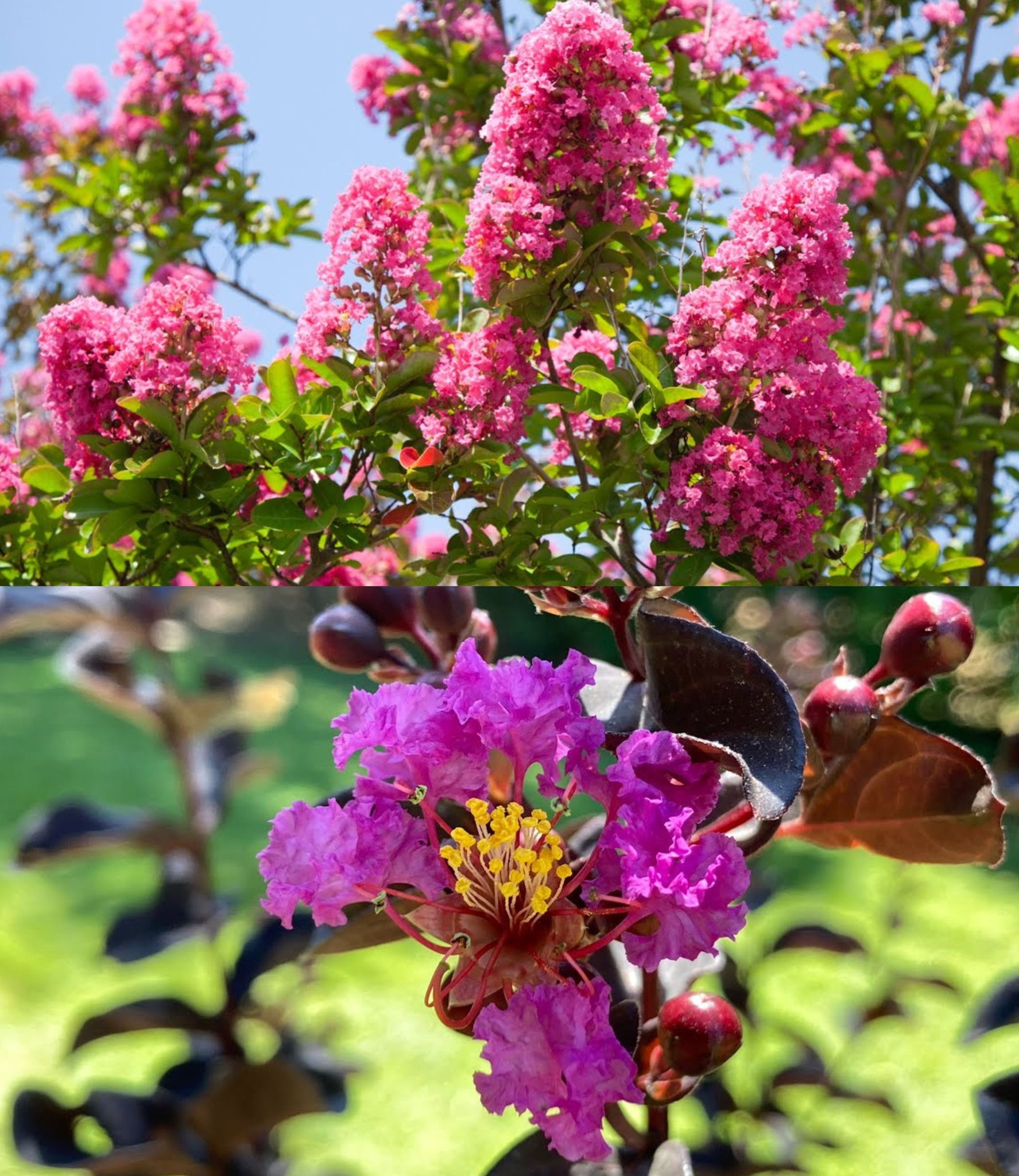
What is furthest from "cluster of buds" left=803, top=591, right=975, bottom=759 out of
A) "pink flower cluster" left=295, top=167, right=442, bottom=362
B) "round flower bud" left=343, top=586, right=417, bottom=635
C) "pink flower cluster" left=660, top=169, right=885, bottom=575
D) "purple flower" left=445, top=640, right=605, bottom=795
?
"pink flower cluster" left=295, top=167, right=442, bottom=362

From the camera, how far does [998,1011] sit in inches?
34.5

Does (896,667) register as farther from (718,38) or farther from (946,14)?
(946,14)

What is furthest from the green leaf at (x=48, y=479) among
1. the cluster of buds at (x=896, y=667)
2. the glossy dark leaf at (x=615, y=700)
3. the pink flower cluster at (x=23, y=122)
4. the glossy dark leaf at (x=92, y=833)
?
the pink flower cluster at (x=23, y=122)

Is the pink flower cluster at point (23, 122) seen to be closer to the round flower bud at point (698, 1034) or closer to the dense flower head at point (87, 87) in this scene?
the dense flower head at point (87, 87)

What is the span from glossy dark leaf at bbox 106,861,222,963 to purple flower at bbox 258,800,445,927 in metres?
0.30

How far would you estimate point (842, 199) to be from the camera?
1.95 meters

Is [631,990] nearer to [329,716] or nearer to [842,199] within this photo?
[329,716]

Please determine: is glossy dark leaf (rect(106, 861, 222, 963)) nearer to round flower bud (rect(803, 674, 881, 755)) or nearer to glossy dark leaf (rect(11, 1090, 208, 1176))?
glossy dark leaf (rect(11, 1090, 208, 1176))

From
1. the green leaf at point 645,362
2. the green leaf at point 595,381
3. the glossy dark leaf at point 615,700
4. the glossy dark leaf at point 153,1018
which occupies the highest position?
the green leaf at point 645,362

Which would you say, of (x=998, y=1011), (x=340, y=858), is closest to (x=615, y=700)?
(x=340, y=858)

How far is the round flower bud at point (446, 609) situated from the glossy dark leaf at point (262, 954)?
0.70ft

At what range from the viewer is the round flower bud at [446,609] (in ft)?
2.57

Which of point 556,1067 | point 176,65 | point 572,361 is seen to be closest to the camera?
point 556,1067

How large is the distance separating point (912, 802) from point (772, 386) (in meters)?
0.44
